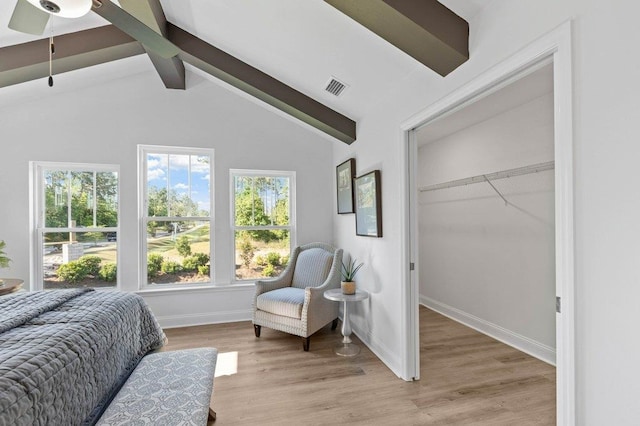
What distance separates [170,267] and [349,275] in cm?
218

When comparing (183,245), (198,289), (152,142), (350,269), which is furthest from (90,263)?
(350,269)

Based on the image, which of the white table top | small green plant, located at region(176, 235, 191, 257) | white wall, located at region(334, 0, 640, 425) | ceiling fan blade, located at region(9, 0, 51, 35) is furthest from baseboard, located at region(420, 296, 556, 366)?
ceiling fan blade, located at region(9, 0, 51, 35)

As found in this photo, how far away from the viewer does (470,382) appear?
2.58 metres

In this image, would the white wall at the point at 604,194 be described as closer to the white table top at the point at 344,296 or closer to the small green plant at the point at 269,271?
the white table top at the point at 344,296

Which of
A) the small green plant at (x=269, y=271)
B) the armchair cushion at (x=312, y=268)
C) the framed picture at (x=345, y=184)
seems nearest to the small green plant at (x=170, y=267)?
the small green plant at (x=269, y=271)

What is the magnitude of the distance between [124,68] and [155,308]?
8.92 ft

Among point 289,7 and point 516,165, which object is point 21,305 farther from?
point 516,165

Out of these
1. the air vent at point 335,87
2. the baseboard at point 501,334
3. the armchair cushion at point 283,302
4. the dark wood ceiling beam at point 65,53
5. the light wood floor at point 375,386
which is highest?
the dark wood ceiling beam at point 65,53

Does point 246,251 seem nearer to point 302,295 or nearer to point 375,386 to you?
point 302,295

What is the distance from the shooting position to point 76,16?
168 centimetres

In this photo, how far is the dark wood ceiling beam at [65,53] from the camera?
9.14 feet

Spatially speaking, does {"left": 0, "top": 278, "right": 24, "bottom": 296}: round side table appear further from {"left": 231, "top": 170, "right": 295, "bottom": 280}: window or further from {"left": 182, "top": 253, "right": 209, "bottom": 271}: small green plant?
{"left": 231, "top": 170, "right": 295, "bottom": 280}: window

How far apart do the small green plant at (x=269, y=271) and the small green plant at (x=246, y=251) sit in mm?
229

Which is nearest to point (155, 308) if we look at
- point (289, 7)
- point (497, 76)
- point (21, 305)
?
point (21, 305)
